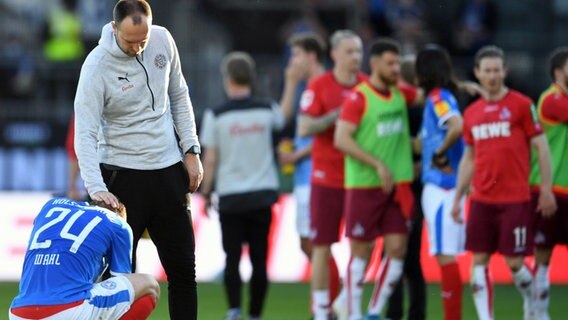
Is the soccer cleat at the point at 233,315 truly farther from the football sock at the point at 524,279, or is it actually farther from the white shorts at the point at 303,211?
the football sock at the point at 524,279

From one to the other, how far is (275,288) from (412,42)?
6813 mm

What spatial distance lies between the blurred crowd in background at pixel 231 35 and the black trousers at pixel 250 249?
682cm

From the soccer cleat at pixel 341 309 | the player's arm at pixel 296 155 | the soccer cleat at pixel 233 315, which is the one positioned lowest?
the soccer cleat at pixel 233 315

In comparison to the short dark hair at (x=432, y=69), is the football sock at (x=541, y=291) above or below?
below

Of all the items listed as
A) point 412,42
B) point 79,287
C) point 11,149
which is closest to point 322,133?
point 79,287

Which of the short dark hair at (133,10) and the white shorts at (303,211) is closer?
the short dark hair at (133,10)

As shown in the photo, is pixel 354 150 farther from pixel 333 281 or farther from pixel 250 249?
pixel 250 249

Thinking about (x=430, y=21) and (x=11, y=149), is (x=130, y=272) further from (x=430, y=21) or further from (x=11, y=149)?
(x=430, y=21)

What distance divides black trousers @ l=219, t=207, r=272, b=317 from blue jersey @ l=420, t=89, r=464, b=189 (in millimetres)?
1799

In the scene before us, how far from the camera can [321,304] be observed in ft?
35.3

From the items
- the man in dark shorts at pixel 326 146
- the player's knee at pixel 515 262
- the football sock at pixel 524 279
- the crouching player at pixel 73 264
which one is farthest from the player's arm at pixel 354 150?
the crouching player at pixel 73 264

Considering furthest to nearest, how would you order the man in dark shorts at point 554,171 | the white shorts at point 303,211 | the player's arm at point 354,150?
the white shorts at point 303,211, the man in dark shorts at point 554,171, the player's arm at point 354,150

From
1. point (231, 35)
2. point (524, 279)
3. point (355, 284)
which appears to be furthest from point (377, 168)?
point (231, 35)

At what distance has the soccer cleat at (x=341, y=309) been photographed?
10.8 metres
